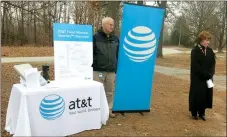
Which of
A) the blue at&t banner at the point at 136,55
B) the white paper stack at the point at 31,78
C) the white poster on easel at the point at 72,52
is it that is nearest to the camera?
the white paper stack at the point at 31,78

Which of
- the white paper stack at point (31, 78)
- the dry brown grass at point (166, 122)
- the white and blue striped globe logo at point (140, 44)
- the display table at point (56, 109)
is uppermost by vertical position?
the white and blue striped globe logo at point (140, 44)

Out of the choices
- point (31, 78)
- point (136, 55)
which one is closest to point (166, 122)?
point (136, 55)

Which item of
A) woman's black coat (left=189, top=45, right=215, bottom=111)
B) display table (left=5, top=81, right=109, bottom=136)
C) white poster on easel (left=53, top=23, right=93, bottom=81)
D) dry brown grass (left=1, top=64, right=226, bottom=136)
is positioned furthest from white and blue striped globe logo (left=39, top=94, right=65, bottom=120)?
woman's black coat (left=189, top=45, right=215, bottom=111)

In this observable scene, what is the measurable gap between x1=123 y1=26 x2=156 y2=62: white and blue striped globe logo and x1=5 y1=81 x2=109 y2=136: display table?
1.11 metres

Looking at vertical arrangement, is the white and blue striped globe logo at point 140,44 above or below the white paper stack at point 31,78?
above

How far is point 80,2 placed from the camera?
11969 mm

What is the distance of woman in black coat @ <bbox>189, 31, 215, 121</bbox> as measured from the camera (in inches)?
234

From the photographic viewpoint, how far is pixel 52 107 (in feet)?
15.1

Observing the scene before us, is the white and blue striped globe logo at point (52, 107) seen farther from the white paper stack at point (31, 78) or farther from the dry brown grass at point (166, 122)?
the dry brown grass at point (166, 122)

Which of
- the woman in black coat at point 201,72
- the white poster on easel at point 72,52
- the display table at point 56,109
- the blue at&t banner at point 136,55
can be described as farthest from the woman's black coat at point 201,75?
the white poster on easel at point 72,52

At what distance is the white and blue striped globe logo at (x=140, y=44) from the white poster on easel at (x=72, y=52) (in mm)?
730

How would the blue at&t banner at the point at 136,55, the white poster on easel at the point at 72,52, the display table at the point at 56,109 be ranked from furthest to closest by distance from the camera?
the blue at&t banner at the point at 136,55, the white poster on easel at the point at 72,52, the display table at the point at 56,109

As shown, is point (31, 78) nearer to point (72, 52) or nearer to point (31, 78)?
point (31, 78)

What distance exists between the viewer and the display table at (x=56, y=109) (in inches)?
171
